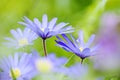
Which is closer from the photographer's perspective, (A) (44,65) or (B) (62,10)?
(A) (44,65)

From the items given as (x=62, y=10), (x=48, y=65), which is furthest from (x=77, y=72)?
(x=62, y=10)

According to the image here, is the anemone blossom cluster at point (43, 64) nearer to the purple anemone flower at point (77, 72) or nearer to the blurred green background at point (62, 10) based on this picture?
the purple anemone flower at point (77, 72)

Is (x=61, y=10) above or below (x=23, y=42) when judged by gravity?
above

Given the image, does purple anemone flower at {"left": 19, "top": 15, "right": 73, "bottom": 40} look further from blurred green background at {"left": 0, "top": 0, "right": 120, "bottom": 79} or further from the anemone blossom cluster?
blurred green background at {"left": 0, "top": 0, "right": 120, "bottom": 79}

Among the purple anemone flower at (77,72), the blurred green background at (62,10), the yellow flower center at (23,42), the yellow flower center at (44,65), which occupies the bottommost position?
the purple anemone flower at (77,72)

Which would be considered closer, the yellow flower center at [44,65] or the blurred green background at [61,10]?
the yellow flower center at [44,65]

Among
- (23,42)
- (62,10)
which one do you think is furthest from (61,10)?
(23,42)

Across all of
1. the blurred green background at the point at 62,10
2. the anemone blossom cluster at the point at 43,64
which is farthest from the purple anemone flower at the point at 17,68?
the blurred green background at the point at 62,10

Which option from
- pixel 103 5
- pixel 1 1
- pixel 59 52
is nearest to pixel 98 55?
pixel 59 52

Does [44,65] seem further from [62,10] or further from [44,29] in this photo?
[62,10]
